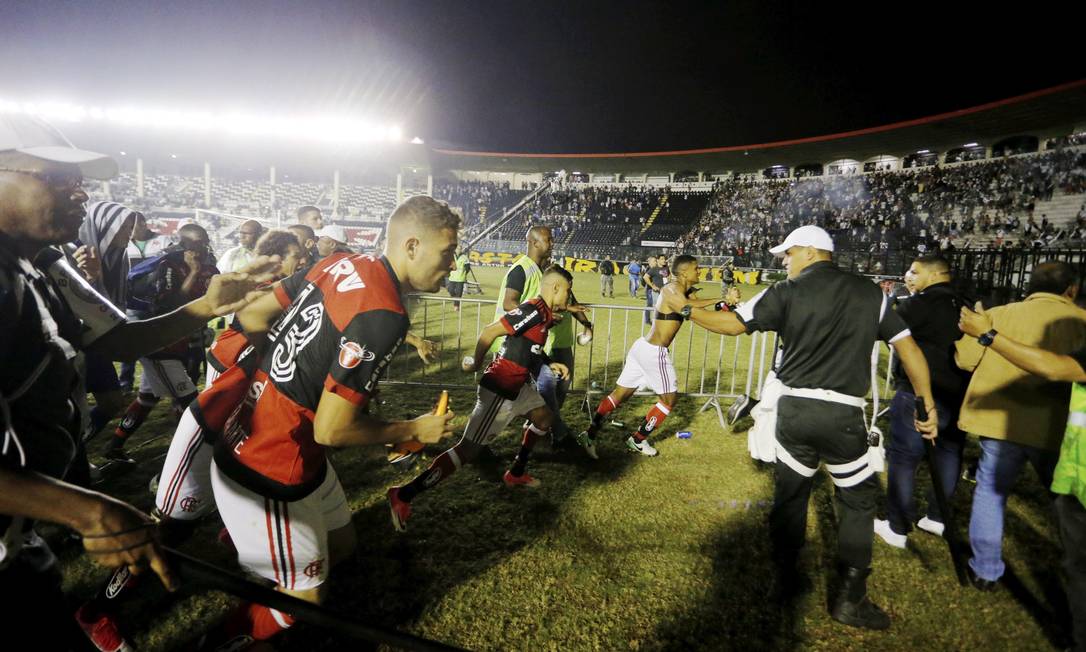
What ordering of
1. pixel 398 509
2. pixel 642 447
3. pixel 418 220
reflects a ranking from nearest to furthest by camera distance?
pixel 418 220
pixel 398 509
pixel 642 447

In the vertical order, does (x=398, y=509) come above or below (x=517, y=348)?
below

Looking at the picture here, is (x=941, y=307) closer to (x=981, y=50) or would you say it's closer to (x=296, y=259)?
(x=296, y=259)

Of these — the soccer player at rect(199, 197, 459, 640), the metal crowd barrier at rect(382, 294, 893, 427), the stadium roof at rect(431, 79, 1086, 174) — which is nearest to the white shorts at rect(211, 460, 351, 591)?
the soccer player at rect(199, 197, 459, 640)

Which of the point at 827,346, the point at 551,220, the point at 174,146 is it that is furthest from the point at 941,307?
the point at 174,146

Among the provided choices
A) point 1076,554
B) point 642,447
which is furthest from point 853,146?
point 1076,554

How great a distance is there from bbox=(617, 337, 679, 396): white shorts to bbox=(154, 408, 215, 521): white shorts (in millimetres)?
4193

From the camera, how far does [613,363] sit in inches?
381

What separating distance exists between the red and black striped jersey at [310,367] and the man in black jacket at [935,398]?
4002 millimetres

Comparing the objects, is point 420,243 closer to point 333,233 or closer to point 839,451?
point 839,451

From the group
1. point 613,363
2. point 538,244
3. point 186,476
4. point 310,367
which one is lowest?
point 613,363

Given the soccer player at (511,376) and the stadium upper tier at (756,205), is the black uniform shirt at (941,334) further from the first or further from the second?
the stadium upper tier at (756,205)

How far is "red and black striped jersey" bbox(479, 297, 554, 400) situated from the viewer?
4.30m

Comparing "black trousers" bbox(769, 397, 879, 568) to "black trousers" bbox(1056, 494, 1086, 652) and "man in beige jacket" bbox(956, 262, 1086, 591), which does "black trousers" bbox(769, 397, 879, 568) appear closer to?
"black trousers" bbox(1056, 494, 1086, 652)

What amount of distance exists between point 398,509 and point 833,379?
3105 millimetres
